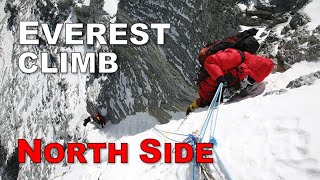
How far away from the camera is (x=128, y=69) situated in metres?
16.1

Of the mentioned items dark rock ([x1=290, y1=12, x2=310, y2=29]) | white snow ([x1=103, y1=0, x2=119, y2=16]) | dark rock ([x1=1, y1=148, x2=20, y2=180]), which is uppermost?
white snow ([x1=103, y1=0, x2=119, y2=16])

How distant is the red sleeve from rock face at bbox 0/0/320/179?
45.5 inches

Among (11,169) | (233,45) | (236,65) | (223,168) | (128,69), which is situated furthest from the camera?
(11,169)

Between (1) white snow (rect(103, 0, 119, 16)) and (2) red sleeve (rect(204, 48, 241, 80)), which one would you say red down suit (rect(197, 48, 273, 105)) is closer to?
(2) red sleeve (rect(204, 48, 241, 80))

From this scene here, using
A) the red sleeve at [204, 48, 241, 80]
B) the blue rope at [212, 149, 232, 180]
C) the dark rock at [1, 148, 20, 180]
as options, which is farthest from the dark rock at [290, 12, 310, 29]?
the dark rock at [1, 148, 20, 180]

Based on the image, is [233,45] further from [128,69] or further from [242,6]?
[128,69]

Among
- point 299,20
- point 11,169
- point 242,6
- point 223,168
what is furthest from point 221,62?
point 11,169

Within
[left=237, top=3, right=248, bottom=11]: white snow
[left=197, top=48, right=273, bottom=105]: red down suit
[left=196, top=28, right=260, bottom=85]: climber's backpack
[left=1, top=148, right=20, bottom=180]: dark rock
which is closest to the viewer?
[left=197, top=48, right=273, bottom=105]: red down suit

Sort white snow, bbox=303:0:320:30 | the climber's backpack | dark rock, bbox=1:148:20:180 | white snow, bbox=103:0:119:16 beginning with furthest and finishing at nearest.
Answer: dark rock, bbox=1:148:20:180 → white snow, bbox=103:0:119:16 → the climber's backpack → white snow, bbox=303:0:320:30

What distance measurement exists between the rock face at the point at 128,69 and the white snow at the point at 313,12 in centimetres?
18

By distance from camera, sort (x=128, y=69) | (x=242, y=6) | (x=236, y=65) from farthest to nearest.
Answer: (x=128, y=69) → (x=242, y=6) → (x=236, y=65)

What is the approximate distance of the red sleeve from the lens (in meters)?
7.21

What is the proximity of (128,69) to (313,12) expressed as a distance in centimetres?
972

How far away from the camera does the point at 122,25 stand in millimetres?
16078
